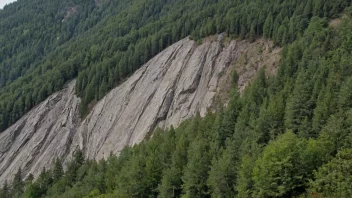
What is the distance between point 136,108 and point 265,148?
5040 cm

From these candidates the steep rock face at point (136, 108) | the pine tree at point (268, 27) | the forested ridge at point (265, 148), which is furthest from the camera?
the pine tree at point (268, 27)

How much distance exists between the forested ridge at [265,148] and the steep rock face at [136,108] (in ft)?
40.8

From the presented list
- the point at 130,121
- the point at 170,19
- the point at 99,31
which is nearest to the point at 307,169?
the point at 130,121

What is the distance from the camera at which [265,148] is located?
48.2 metres

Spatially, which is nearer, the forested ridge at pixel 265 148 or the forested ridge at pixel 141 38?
the forested ridge at pixel 265 148

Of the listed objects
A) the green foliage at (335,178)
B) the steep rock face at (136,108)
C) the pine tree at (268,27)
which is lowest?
the steep rock face at (136,108)

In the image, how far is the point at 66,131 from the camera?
102688 mm

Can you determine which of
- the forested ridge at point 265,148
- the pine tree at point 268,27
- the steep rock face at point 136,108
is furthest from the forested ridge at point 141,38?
the forested ridge at point 265,148

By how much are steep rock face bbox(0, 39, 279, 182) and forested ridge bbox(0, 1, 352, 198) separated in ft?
40.8

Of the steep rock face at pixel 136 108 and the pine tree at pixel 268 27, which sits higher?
the pine tree at pixel 268 27

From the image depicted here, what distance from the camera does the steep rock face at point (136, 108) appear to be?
87.0 m

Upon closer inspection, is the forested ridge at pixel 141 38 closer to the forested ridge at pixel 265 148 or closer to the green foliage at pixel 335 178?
the forested ridge at pixel 265 148

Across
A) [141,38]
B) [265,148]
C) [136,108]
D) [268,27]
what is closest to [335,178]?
[265,148]

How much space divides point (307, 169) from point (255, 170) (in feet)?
17.4
